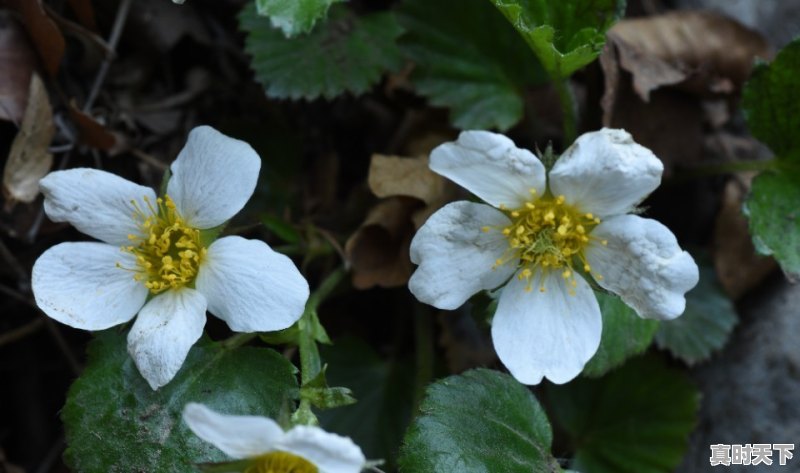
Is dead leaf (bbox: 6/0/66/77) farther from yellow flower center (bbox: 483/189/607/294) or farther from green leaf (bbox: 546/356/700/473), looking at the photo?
green leaf (bbox: 546/356/700/473)

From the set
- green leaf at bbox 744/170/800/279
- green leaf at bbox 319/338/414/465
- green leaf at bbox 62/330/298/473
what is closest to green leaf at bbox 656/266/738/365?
green leaf at bbox 744/170/800/279

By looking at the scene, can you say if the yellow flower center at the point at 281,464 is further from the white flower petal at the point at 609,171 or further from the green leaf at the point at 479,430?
the white flower petal at the point at 609,171

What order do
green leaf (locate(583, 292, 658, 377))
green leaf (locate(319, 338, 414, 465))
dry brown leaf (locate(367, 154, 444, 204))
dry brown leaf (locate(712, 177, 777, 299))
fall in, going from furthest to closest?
dry brown leaf (locate(712, 177, 777, 299))
green leaf (locate(319, 338, 414, 465))
dry brown leaf (locate(367, 154, 444, 204))
green leaf (locate(583, 292, 658, 377))

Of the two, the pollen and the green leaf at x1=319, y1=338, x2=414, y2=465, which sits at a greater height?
the pollen

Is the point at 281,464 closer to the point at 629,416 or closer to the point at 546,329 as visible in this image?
the point at 546,329

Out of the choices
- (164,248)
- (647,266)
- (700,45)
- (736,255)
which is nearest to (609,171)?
(647,266)

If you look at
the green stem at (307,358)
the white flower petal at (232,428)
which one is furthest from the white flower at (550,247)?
the white flower petal at (232,428)

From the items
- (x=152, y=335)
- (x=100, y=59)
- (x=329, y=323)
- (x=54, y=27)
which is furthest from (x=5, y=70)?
(x=329, y=323)
